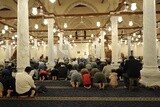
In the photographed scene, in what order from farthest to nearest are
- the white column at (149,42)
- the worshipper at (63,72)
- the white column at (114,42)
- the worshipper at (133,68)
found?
the white column at (114,42), the worshipper at (63,72), the white column at (149,42), the worshipper at (133,68)

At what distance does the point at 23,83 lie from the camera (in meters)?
7.35

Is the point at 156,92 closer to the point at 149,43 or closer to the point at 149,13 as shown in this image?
the point at 149,43

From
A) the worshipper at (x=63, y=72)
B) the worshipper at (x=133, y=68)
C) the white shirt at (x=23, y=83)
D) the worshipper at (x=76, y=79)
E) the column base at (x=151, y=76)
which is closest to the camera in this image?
the white shirt at (x=23, y=83)

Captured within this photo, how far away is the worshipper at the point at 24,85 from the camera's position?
24.1ft

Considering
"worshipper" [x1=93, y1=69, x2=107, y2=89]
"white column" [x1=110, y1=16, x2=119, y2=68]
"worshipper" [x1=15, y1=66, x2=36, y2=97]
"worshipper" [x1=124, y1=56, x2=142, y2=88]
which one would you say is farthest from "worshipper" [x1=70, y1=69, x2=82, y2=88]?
"white column" [x1=110, y1=16, x2=119, y2=68]

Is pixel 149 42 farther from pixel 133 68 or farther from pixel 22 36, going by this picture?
pixel 22 36

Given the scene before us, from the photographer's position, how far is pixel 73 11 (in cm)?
2636

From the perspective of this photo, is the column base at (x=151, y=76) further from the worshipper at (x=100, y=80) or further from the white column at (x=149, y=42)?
the worshipper at (x=100, y=80)

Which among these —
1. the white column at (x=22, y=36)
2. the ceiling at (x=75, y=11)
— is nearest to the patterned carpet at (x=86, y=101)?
the white column at (x=22, y=36)

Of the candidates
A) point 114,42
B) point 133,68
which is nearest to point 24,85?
point 133,68

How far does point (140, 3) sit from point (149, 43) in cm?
1102

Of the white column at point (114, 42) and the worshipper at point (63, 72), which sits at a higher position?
the white column at point (114, 42)

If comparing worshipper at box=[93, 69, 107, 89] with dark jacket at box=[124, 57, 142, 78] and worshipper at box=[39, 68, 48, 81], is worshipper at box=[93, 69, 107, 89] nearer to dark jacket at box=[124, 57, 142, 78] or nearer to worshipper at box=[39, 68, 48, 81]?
dark jacket at box=[124, 57, 142, 78]

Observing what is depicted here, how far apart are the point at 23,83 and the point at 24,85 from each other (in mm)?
71
